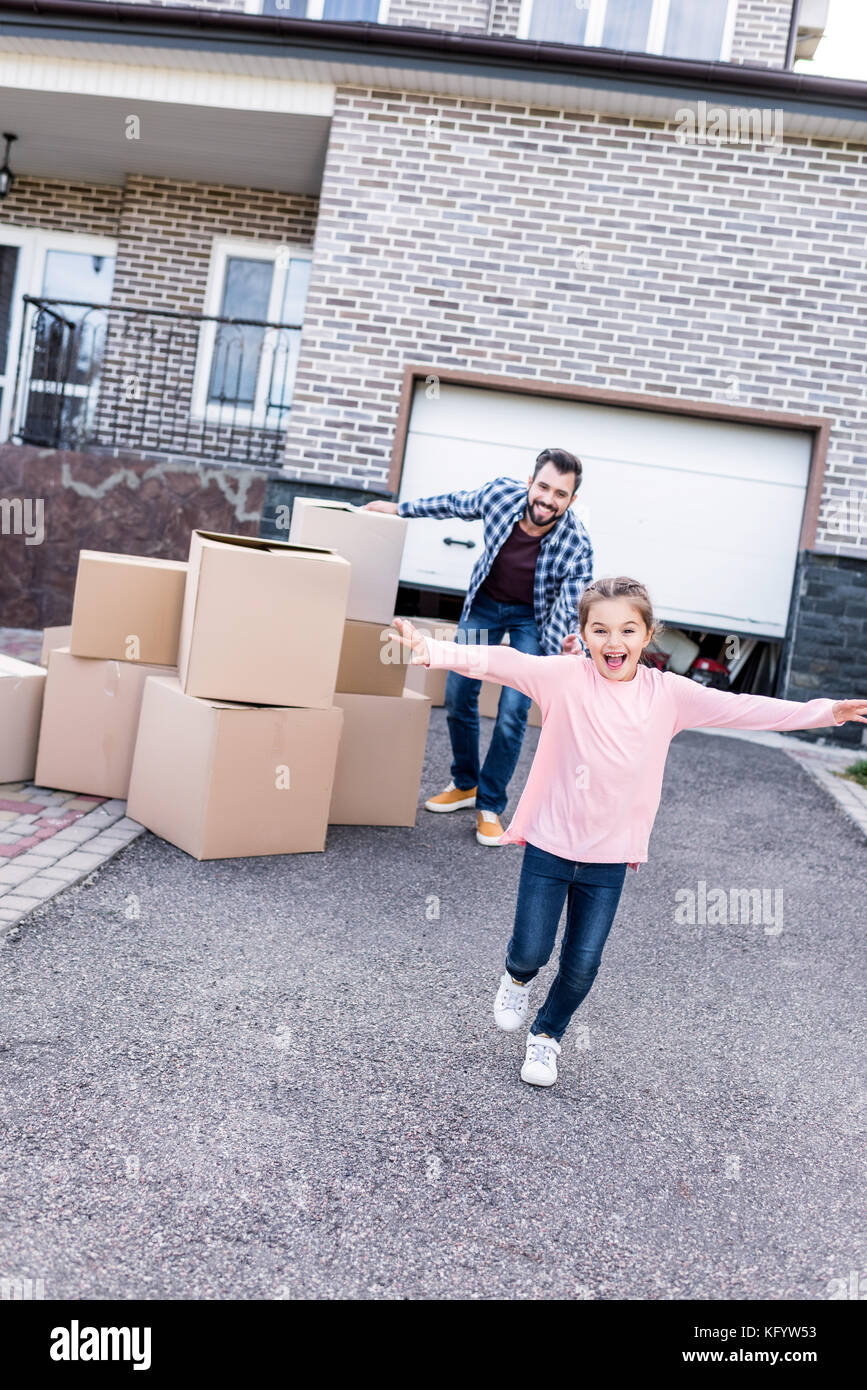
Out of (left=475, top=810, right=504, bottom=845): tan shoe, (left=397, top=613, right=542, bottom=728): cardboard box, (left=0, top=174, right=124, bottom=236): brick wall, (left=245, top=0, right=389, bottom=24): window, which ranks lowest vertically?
(left=475, top=810, right=504, bottom=845): tan shoe

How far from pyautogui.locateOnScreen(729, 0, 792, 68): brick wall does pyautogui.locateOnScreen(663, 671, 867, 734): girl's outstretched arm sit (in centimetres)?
892

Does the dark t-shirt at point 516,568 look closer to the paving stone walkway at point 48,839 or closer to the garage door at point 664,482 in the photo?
the paving stone walkway at point 48,839

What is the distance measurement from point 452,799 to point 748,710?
10.1 ft

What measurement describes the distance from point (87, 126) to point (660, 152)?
16.3 ft

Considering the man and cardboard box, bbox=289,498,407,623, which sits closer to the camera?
the man

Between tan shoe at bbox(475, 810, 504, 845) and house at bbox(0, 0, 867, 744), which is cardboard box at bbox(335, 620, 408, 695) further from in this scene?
house at bbox(0, 0, 867, 744)

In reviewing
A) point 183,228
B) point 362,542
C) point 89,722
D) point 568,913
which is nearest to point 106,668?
point 89,722

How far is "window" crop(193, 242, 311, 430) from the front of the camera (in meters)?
11.5

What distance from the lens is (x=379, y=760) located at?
18.2ft

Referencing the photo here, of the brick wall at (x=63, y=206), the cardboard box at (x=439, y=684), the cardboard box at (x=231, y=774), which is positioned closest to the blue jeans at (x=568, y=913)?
the cardboard box at (x=231, y=774)

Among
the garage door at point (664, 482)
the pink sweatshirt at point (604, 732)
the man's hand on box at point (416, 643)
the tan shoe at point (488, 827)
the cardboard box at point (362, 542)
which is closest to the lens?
the man's hand on box at point (416, 643)

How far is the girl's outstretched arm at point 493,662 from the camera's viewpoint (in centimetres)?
307

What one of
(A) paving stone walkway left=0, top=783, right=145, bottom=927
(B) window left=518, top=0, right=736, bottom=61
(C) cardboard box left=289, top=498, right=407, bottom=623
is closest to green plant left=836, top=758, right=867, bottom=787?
(C) cardboard box left=289, top=498, right=407, bottom=623

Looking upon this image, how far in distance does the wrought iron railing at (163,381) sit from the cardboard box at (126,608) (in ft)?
19.5
